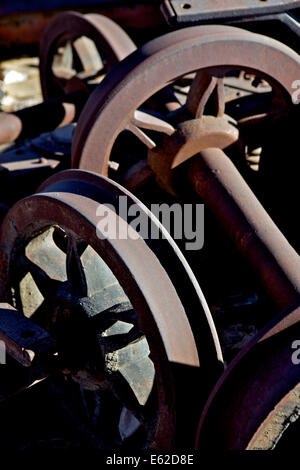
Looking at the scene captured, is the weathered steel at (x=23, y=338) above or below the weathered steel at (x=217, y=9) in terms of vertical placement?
below

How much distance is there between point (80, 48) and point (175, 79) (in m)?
2.16

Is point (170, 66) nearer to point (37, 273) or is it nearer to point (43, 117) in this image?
point (37, 273)

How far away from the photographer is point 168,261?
1624 mm

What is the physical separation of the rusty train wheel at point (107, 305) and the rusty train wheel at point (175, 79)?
0.23 meters

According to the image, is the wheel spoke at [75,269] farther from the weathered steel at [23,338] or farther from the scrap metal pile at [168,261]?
the weathered steel at [23,338]

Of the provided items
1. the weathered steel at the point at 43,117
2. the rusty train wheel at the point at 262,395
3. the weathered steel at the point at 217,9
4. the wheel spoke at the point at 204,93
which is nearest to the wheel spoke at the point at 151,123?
the wheel spoke at the point at 204,93

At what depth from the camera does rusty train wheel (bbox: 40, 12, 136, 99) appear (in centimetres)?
281

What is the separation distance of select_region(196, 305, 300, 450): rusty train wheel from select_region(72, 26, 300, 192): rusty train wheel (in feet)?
2.86

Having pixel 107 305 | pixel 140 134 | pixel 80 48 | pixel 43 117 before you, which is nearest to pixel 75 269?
pixel 107 305

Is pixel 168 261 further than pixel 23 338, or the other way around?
pixel 23 338

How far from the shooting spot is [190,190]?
222 cm

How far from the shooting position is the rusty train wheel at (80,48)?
9.22ft

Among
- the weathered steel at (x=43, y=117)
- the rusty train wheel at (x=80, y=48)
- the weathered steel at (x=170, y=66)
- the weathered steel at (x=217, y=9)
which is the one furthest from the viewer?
the weathered steel at (x=43, y=117)
